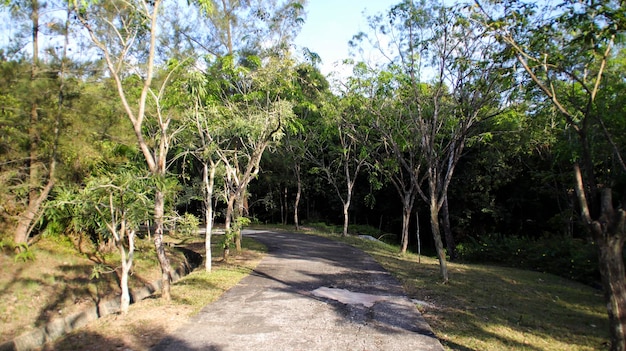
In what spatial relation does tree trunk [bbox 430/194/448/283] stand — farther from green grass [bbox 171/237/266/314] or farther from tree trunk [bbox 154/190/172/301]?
tree trunk [bbox 154/190/172/301]

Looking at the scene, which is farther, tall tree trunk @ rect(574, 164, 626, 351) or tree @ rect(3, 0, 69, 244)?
tree @ rect(3, 0, 69, 244)

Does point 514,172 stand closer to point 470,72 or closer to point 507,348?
point 470,72

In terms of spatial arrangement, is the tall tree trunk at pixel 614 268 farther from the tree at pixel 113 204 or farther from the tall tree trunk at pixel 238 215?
the tall tree trunk at pixel 238 215

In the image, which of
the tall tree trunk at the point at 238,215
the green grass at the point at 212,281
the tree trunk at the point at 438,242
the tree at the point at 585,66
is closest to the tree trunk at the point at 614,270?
the tree at the point at 585,66

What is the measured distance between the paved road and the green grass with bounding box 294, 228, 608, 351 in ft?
1.33

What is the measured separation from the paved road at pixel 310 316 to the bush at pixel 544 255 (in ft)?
16.7

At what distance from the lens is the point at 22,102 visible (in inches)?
Answer: 335

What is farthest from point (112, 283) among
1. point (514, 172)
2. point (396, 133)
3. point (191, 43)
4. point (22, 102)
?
point (514, 172)

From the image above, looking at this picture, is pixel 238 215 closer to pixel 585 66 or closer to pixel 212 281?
pixel 212 281

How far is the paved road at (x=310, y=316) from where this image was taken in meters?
5.04

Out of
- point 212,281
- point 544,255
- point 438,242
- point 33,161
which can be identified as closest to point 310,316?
point 212,281

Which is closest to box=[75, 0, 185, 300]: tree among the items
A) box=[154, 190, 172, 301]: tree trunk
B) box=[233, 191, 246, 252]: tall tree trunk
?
box=[154, 190, 172, 301]: tree trunk

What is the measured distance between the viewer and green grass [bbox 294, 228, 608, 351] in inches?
206

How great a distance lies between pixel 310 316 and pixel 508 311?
3239mm
